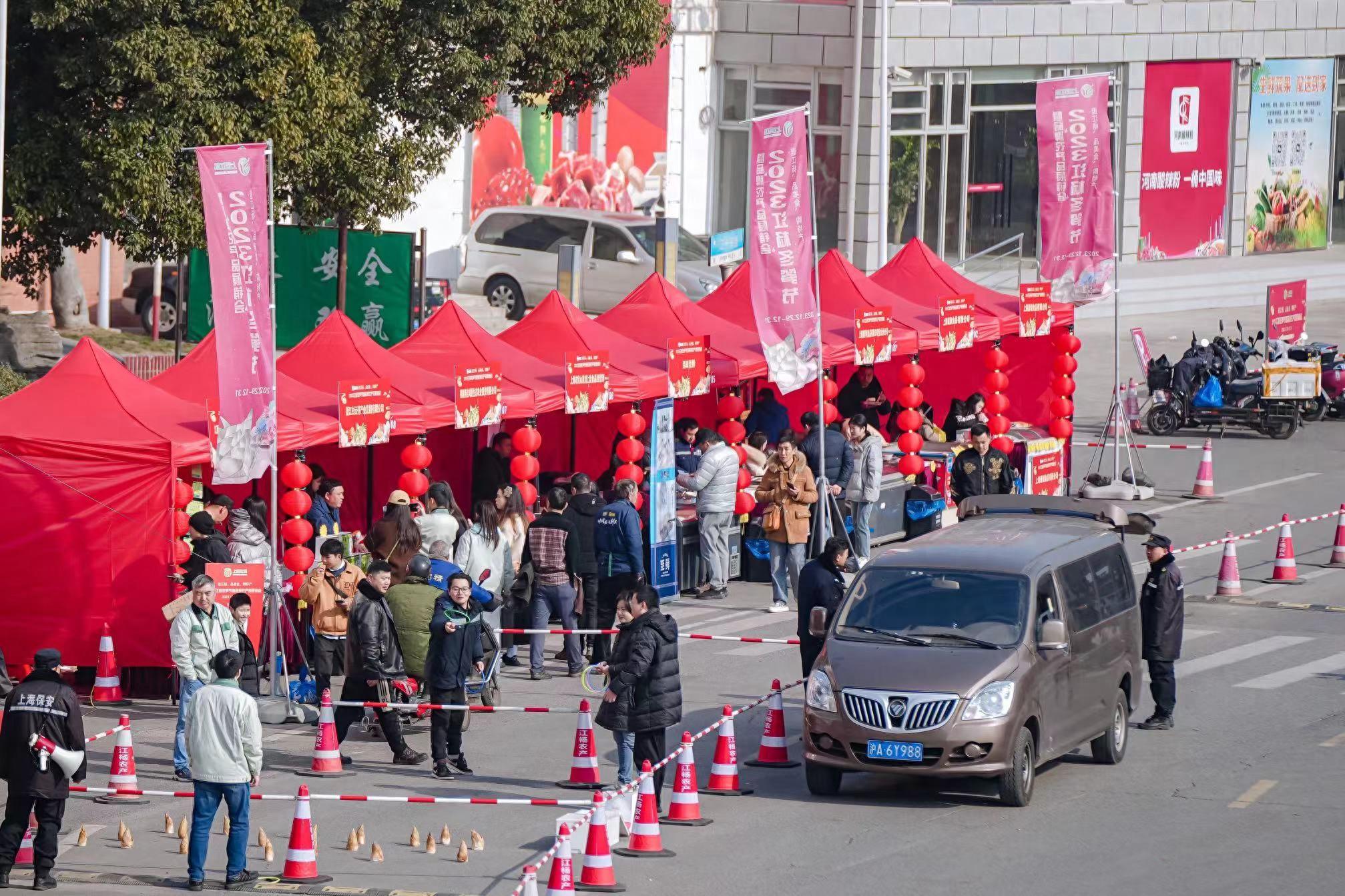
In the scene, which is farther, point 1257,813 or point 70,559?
point 70,559

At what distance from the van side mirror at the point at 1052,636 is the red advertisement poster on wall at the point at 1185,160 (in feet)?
114

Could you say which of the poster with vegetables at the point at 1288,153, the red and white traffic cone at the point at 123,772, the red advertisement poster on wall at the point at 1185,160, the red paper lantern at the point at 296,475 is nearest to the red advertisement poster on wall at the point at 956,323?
the red paper lantern at the point at 296,475

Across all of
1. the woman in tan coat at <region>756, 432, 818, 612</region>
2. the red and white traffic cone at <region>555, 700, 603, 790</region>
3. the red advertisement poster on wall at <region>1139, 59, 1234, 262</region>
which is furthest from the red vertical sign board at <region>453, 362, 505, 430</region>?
the red advertisement poster on wall at <region>1139, 59, 1234, 262</region>

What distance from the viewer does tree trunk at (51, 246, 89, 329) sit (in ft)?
112

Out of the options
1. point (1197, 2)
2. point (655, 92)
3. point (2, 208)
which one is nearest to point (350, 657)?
point (2, 208)

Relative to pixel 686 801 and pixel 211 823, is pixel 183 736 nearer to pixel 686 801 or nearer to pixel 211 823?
pixel 211 823

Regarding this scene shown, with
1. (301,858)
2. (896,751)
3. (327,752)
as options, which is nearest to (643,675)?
(896,751)

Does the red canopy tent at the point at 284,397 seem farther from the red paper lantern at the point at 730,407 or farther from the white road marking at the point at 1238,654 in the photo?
the white road marking at the point at 1238,654

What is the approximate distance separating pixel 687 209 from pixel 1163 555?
3028cm

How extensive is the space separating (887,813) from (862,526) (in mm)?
8692

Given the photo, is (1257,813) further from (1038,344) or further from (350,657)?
(1038,344)

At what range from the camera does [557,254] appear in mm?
37438

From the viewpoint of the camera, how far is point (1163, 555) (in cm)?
1633

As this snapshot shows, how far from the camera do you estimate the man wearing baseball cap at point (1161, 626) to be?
53.0 feet
